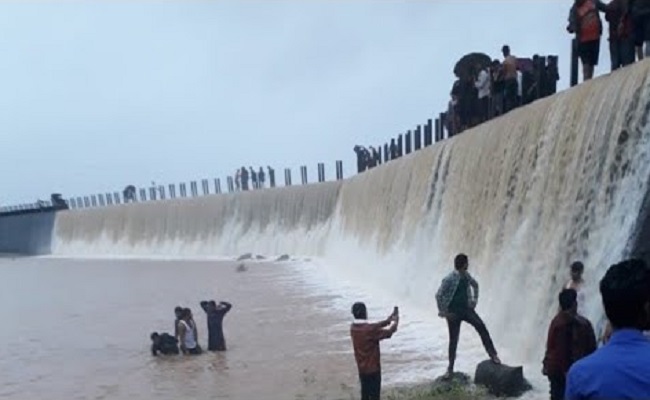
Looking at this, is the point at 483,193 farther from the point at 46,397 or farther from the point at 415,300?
the point at 46,397

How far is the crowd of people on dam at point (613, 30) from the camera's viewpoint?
12.0m

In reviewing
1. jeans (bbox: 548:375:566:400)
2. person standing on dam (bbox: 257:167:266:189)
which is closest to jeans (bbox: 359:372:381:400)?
jeans (bbox: 548:375:566:400)

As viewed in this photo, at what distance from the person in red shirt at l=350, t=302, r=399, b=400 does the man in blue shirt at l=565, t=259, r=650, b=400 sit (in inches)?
226

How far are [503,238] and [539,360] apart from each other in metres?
3.16

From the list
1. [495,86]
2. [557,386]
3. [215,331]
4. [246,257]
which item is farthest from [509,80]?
[246,257]

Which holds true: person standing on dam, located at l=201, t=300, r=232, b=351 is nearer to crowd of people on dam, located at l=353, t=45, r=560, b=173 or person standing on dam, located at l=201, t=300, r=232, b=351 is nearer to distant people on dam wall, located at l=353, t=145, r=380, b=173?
crowd of people on dam, located at l=353, t=45, r=560, b=173

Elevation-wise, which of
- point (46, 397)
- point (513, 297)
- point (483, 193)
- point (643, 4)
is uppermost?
point (643, 4)

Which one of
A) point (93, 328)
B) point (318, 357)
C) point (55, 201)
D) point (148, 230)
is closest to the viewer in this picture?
point (318, 357)

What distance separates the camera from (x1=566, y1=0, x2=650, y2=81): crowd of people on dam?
39.4ft

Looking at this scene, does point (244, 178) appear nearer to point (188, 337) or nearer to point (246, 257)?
point (246, 257)

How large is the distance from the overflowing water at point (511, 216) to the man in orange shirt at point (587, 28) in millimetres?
682

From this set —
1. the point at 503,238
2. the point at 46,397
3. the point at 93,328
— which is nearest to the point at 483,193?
the point at 503,238

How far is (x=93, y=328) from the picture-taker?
2120 centimetres

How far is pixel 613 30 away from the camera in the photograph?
12.4m
